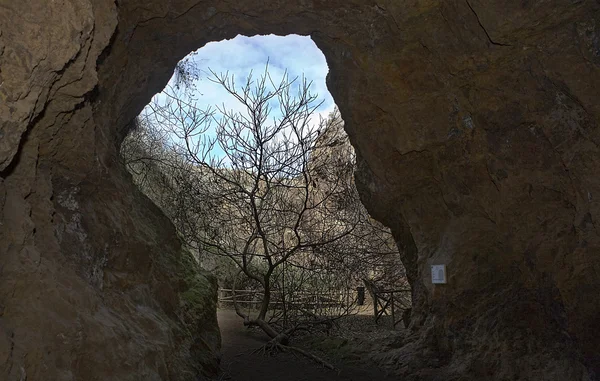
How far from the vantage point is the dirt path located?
6883mm

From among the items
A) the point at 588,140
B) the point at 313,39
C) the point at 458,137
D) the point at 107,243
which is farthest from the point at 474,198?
the point at 107,243

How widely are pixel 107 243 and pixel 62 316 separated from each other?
1550mm

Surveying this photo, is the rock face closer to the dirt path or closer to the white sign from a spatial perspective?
the white sign

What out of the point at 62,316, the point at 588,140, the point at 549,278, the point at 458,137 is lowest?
the point at 62,316

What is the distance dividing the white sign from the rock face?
0.09 m

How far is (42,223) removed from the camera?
146 inches

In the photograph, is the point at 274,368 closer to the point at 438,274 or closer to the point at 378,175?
the point at 438,274

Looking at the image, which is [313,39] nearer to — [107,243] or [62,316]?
[107,243]

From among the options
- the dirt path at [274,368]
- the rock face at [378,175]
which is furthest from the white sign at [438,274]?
the dirt path at [274,368]

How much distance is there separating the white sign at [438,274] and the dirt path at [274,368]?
144 centimetres

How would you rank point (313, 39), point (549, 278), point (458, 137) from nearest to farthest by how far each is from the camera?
point (549, 278)
point (458, 137)
point (313, 39)

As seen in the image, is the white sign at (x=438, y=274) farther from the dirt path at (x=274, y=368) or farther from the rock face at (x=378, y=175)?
the dirt path at (x=274, y=368)

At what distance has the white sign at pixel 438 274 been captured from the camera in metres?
6.84

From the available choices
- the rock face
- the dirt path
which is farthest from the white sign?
the dirt path
